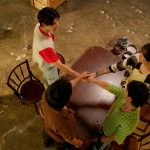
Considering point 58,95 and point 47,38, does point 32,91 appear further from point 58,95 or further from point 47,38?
point 58,95

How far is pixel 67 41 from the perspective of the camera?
5863mm

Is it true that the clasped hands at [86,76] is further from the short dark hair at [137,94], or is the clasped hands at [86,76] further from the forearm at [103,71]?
the short dark hair at [137,94]

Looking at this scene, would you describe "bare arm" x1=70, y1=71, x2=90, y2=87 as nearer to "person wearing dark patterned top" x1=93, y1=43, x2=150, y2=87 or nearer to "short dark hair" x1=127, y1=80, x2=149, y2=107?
"person wearing dark patterned top" x1=93, y1=43, x2=150, y2=87

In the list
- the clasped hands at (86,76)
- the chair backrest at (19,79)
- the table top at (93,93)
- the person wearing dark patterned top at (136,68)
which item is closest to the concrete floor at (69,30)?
the chair backrest at (19,79)

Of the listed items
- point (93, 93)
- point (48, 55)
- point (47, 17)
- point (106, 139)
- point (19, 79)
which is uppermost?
point (47, 17)

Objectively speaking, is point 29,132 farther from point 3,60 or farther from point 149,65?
point 149,65

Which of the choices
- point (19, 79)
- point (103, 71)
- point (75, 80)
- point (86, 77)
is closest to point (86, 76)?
point (86, 77)

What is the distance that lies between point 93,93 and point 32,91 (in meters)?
1.00

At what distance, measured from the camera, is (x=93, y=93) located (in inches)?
154

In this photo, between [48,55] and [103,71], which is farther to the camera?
[103,71]

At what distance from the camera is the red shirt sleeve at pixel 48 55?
392 cm

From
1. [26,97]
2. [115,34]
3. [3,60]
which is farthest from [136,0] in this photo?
[26,97]

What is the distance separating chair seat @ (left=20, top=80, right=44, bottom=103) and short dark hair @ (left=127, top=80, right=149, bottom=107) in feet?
5.32

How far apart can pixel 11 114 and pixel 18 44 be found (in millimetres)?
1450
